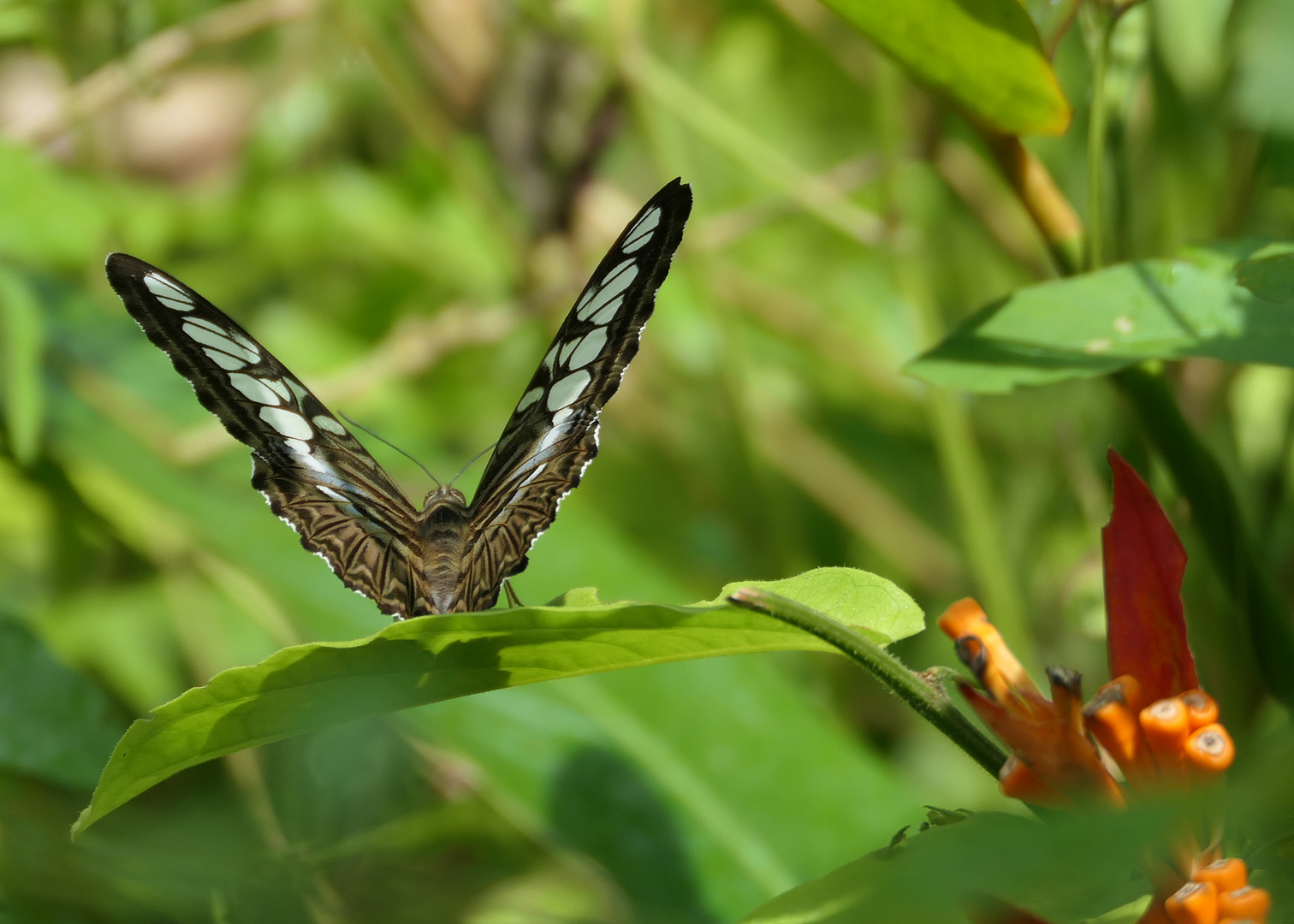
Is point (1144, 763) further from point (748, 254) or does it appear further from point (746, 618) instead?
point (748, 254)

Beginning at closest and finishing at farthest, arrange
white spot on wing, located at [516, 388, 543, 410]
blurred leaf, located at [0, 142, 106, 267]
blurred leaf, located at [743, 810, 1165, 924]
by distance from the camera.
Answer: blurred leaf, located at [743, 810, 1165, 924], white spot on wing, located at [516, 388, 543, 410], blurred leaf, located at [0, 142, 106, 267]

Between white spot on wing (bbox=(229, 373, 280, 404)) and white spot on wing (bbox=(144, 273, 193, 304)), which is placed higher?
white spot on wing (bbox=(144, 273, 193, 304))

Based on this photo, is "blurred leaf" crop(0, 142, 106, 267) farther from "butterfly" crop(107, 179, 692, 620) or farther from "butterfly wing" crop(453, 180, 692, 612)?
"butterfly wing" crop(453, 180, 692, 612)

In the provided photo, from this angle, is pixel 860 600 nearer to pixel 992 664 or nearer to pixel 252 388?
pixel 992 664

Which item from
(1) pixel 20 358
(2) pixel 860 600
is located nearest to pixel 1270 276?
(2) pixel 860 600

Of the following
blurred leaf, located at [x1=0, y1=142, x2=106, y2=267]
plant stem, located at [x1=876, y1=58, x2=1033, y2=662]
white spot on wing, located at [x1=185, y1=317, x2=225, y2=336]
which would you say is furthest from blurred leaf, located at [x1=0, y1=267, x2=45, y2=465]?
plant stem, located at [x1=876, y1=58, x2=1033, y2=662]

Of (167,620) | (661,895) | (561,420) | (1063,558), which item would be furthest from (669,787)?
(167,620)

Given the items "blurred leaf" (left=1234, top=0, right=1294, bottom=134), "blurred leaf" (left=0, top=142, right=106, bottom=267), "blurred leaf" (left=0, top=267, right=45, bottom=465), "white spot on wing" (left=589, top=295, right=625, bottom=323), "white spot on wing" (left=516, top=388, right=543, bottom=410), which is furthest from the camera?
"blurred leaf" (left=0, top=142, right=106, bottom=267)
